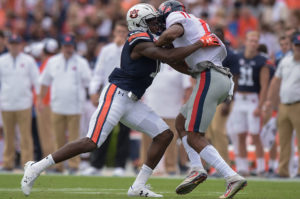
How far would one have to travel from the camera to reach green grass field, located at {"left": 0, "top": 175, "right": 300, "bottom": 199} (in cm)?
854

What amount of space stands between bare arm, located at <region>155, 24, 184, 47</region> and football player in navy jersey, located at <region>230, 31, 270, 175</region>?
538 centimetres

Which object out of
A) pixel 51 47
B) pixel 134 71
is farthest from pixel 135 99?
pixel 51 47

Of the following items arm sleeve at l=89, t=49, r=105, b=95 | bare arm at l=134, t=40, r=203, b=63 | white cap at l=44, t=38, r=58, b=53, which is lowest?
arm sleeve at l=89, t=49, r=105, b=95

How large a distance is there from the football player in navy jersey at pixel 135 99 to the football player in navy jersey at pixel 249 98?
4.84m

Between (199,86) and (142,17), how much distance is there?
3.41 ft

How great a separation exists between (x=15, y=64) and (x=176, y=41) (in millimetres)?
6297

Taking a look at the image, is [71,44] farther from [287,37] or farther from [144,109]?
[144,109]

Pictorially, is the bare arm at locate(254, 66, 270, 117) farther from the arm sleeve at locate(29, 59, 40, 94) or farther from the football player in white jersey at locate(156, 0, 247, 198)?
the football player in white jersey at locate(156, 0, 247, 198)

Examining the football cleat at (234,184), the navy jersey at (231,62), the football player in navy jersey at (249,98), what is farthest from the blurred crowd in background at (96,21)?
the football cleat at (234,184)

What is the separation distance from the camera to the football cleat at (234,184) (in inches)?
307

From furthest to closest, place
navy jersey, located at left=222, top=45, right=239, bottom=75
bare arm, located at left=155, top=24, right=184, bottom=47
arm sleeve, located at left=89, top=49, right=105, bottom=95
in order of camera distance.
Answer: arm sleeve, located at left=89, top=49, right=105, bottom=95
navy jersey, located at left=222, top=45, right=239, bottom=75
bare arm, located at left=155, top=24, right=184, bottom=47

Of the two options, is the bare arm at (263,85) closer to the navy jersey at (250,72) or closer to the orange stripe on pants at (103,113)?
the navy jersey at (250,72)

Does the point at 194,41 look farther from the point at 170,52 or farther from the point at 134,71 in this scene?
the point at 134,71

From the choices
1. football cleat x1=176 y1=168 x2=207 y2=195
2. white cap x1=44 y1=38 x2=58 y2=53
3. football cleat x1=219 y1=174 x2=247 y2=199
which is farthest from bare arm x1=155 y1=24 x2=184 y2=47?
white cap x1=44 y1=38 x2=58 y2=53
